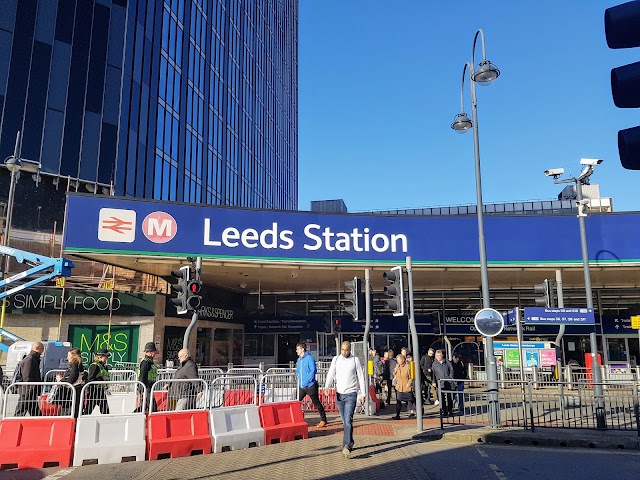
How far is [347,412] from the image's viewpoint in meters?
8.89

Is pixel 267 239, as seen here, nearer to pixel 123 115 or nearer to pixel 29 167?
pixel 29 167

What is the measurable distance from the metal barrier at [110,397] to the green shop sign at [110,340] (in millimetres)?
10489

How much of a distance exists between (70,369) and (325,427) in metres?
5.20

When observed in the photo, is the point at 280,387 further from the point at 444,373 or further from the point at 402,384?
the point at 444,373

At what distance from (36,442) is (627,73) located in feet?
28.7

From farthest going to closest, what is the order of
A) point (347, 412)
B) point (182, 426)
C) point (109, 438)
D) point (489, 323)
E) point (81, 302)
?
point (81, 302), point (489, 323), point (182, 426), point (347, 412), point (109, 438)

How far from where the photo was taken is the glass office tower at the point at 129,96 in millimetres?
28484

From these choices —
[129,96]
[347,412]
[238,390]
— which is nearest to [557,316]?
[347,412]

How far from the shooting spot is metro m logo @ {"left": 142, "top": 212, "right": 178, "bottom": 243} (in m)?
17.6

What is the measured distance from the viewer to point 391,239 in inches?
742

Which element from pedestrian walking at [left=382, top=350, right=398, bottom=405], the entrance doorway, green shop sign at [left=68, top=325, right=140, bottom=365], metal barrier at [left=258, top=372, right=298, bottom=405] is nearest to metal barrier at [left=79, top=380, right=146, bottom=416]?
metal barrier at [left=258, top=372, right=298, bottom=405]

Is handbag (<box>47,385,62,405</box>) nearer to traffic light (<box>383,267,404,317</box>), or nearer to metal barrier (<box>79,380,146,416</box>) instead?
metal barrier (<box>79,380,146,416</box>)

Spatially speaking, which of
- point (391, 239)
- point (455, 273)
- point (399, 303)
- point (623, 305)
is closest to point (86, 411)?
point (399, 303)

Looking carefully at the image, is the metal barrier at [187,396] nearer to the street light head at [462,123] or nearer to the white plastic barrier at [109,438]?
the white plastic barrier at [109,438]
